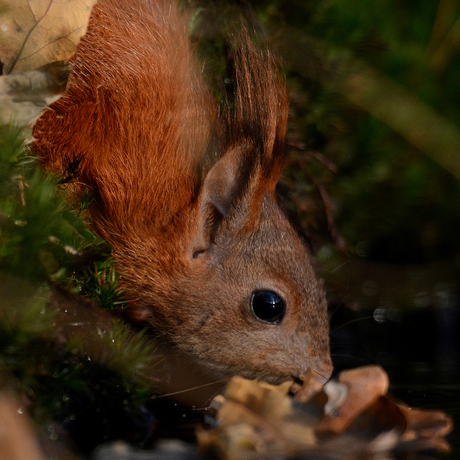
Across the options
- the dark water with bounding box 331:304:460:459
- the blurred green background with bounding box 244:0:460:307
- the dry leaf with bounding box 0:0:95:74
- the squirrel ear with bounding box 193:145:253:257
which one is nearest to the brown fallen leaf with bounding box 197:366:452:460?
the dark water with bounding box 331:304:460:459

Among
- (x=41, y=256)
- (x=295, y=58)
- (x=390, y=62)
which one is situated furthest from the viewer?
(x=390, y=62)

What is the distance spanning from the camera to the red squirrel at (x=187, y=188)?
1.41 meters

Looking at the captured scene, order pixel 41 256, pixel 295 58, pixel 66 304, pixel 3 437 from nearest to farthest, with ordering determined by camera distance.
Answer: pixel 3 437
pixel 41 256
pixel 66 304
pixel 295 58

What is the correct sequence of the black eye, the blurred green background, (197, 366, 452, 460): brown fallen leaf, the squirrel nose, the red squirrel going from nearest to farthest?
(197, 366, 452, 460): brown fallen leaf → the squirrel nose → the red squirrel → the black eye → the blurred green background

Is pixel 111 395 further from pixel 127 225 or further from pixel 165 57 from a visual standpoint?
pixel 165 57

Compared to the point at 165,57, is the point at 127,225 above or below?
below

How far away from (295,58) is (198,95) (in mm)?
462

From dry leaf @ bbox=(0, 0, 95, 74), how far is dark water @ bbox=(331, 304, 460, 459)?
3.57 ft

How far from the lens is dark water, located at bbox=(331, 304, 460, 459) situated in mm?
1575

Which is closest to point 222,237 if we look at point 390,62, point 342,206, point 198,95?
point 198,95

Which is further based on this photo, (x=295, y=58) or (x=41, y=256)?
(x=295, y=58)

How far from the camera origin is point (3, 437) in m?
0.71

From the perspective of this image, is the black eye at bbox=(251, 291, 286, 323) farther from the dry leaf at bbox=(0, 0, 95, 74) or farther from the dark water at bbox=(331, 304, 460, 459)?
the dry leaf at bbox=(0, 0, 95, 74)

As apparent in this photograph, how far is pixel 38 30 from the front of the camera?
3.59 feet
